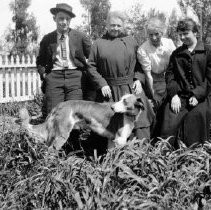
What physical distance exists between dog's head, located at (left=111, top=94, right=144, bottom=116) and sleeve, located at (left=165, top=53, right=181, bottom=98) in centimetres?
47

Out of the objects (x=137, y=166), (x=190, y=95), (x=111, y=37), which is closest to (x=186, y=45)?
(x=190, y=95)

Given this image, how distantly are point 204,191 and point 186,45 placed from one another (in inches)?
87.9

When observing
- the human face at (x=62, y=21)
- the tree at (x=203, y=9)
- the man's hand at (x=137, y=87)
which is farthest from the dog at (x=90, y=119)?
the tree at (x=203, y=9)

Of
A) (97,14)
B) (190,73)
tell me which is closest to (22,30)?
(97,14)

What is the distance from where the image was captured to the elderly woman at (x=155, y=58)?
573 cm

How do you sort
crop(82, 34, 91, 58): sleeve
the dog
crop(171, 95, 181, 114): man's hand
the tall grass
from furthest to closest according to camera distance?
crop(82, 34, 91, 58): sleeve < the dog < crop(171, 95, 181, 114): man's hand < the tall grass

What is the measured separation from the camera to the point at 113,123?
5.95 metres

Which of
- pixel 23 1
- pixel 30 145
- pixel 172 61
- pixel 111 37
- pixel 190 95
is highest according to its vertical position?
pixel 23 1

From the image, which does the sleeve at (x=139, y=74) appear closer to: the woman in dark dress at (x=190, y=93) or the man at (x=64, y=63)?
the woman in dark dress at (x=190, y=93)

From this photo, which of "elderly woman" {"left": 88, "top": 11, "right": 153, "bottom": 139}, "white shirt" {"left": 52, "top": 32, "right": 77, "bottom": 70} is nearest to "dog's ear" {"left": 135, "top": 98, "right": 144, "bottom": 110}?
"elderly woman" {"left": 88, "top": 11, "right": 153, "bottom": 139}

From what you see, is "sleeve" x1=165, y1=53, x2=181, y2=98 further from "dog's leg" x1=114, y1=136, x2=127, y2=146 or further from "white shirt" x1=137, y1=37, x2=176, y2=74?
"dog's leg" x1=114, y1=136, x2=127, y2=146

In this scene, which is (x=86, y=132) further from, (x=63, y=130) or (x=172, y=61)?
(x=172, y=61)

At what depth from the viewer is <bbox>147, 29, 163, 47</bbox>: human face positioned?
568cm

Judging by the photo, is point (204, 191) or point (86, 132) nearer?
point (204, 191)
